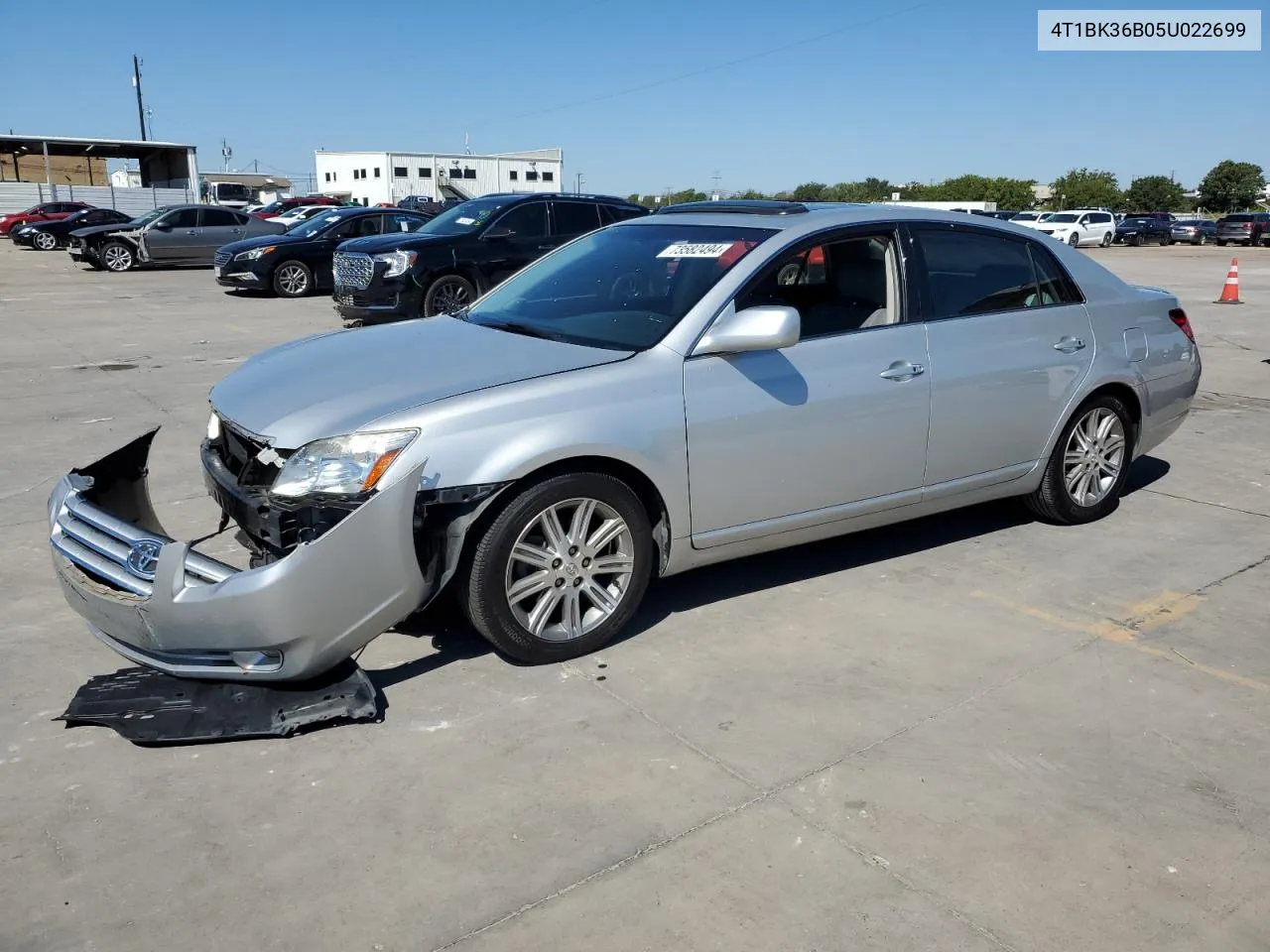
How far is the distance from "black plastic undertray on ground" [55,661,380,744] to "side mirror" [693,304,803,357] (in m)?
1.77

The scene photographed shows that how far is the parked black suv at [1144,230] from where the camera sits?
1829 inches

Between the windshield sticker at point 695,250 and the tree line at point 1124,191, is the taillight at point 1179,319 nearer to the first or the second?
the windshield sticker at point 695,250

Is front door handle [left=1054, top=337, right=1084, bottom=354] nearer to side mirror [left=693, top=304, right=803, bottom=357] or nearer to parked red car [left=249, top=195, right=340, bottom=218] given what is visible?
side mirror [left=693, top=304, right=803, bottom=357]

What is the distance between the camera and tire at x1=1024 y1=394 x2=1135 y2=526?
542 cm

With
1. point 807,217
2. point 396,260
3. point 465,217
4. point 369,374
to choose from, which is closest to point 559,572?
point 369,374

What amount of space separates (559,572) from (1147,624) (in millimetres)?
2476

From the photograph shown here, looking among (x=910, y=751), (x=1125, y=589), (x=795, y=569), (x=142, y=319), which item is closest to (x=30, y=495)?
(x=795, y=569)

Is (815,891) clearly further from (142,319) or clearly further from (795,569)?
(142,319)

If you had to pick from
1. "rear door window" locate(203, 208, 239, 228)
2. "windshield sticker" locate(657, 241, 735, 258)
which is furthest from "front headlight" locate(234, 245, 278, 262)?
"windshield sticker" locate(657, 241, 735, 258)

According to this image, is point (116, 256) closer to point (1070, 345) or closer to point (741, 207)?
point (741, 207)

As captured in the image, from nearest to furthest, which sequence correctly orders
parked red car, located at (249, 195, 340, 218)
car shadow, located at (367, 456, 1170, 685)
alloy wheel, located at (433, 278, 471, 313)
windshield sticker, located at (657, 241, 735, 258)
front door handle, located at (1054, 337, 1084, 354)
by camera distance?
car shadow, located at (367, 456, 1170, 685) < windshield sticker, located at (657, 241, 735, 258) < front door handle, located at (1054, 337, 1084, 354) < alloy wheel, located at (433, 278, 471, 313) < parked red car, located at (249, 195, 340, 218)

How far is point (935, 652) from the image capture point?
4117 mm

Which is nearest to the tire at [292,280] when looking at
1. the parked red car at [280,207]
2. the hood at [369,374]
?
the hood at [369,374]

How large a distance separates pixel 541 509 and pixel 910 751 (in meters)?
1.47
